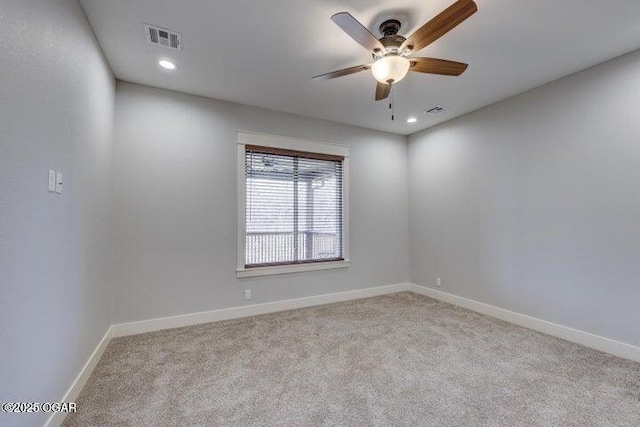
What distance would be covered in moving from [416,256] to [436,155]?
1.63m

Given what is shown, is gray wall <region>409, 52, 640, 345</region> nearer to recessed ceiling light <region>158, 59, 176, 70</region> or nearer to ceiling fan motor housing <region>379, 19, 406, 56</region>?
ceiling fan motor housing <region>379, 19, 406, 56</region>

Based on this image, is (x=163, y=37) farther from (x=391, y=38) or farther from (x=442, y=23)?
(x=442, y=23)

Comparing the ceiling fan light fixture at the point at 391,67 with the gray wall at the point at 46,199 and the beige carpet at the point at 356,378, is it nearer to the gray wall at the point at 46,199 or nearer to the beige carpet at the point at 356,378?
the gray wall at the point at 46,199

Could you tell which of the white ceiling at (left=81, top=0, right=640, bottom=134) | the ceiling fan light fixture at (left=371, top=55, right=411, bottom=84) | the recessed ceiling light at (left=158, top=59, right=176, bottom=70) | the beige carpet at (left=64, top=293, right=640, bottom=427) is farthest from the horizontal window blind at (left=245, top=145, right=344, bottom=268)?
the ceiling fan light fixture at (left=371, top=55, right=411, bottom=84)

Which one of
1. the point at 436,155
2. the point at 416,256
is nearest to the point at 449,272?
the point at 416,256

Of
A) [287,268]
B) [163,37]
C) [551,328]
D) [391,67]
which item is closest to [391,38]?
[391,67]

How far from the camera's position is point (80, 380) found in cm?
207

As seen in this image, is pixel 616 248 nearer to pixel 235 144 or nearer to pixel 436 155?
pixel 436 155

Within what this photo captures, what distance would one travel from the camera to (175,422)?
1762 millimetres

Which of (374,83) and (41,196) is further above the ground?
(374,83)

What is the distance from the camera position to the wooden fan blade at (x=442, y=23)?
1599 millimetres

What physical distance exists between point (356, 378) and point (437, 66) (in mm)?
2463

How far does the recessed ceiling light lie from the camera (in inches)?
106

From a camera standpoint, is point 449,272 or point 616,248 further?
point 449,272
